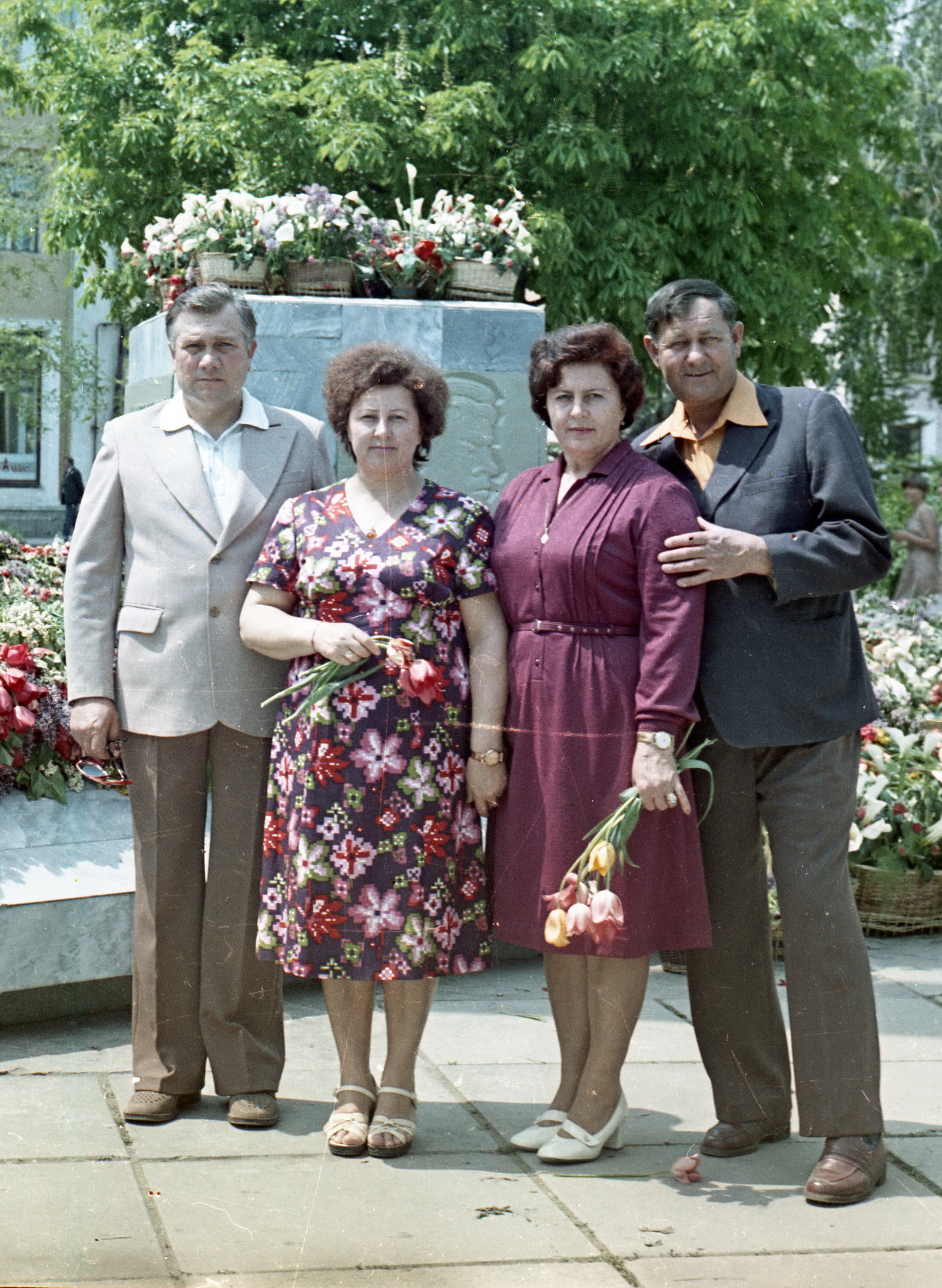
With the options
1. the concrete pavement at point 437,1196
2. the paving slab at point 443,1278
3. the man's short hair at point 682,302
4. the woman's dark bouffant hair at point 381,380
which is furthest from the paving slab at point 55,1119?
the man's short hair at point 682,302

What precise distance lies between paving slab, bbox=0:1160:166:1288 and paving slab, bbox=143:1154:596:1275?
0.06 meters

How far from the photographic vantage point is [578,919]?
3.22m

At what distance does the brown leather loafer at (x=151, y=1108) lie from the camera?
368 cm

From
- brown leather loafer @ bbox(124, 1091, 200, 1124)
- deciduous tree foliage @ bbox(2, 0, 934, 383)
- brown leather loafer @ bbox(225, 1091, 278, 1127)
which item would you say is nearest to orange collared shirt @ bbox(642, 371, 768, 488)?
brown leather loafer @ bbox(225, 1091, 278, 1127)

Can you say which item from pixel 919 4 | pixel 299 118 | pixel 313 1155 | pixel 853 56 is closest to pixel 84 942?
pixel 313 1155

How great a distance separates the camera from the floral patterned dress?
11.4 ft

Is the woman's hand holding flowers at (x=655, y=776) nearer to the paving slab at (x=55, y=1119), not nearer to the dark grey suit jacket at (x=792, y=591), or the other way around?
the dark grey suit jacket at (x=792, y=591)

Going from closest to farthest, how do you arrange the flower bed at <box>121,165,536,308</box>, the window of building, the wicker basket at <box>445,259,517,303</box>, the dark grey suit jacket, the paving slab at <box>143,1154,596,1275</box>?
1. the paving slab at <box>143,1154,596,1275</box>
2. the dark grey suit jacket
3. the flower bed at <box>121,165,536,308</box>
4. the wicker basket at <box>445,259,517,303</box>
5. the window of building

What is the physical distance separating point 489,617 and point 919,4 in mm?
21553

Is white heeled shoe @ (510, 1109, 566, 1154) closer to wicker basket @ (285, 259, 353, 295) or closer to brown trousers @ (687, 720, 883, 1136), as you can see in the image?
brown trousers @ (687, 720, 883, 1136)

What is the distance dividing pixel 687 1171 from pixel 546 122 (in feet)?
42.8

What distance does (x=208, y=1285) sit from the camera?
2793 millimetres

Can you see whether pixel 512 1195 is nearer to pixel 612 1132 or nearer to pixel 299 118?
→ pixel 612 1132

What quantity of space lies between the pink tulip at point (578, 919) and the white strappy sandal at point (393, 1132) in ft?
2.26
